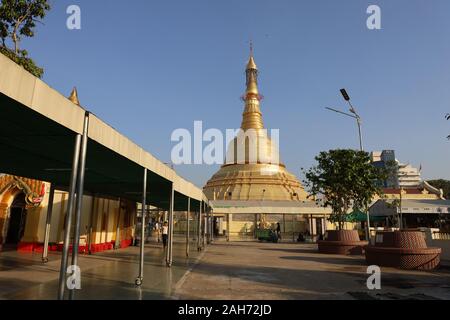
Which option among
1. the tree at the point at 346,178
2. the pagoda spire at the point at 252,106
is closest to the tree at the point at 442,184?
the pagoda spire at the point at 252,106

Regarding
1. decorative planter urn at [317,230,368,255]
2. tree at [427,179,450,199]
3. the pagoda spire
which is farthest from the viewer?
tree at [427,179,450,199]

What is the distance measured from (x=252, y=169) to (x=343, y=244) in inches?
1508

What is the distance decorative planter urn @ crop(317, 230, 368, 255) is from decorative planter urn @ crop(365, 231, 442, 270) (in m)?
5.66

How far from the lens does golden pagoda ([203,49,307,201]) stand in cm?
5466

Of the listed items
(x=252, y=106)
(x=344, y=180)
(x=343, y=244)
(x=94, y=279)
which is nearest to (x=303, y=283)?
(x=94, y=279)

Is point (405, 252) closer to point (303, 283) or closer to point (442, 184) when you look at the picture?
point (303, 283)

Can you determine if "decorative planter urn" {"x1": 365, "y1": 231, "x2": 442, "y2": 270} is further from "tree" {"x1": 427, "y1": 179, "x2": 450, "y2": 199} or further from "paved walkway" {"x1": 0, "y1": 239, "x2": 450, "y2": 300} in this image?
"tree" {"x1": 427, "y1": 179, "x2": 450, "y2": 199}

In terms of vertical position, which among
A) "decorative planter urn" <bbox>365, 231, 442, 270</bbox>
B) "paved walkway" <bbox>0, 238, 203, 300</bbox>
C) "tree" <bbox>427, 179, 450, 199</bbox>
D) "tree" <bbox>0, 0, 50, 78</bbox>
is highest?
"tree" <bbox>427, 179, 450, 199</bbox>

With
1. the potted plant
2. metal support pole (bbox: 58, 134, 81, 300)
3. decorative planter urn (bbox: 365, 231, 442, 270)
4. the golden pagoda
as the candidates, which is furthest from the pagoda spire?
metal support pole (bbox: 58, 134, 81, 300)

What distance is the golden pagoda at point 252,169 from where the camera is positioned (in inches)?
2152

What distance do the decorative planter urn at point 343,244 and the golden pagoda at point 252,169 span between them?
31.1 metres

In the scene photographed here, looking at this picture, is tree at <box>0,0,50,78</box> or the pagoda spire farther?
the pagoda spire

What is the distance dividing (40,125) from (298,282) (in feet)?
26.9

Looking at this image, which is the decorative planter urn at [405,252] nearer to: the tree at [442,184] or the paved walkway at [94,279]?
the paved walkway at [94,279]
